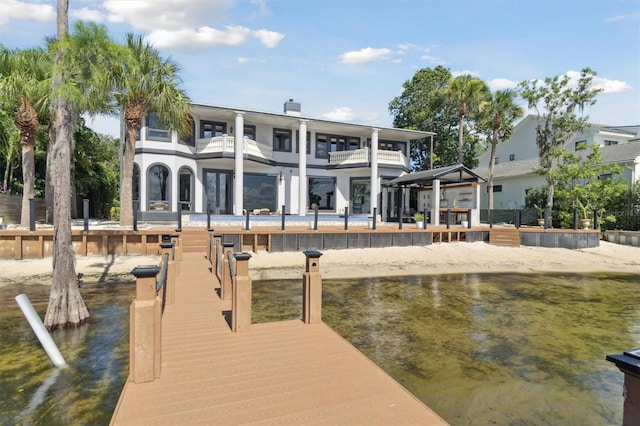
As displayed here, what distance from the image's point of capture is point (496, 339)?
830 centimetres

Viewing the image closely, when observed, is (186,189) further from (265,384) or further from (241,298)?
(265,384)

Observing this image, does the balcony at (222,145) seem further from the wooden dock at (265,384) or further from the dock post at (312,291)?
the wooden dock at (265,384)

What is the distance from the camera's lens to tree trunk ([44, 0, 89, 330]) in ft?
28.5

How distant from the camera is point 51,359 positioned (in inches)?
263

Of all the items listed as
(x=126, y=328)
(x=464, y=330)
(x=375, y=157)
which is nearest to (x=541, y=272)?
(x=464, y=330)

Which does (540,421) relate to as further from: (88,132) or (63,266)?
(88,132)

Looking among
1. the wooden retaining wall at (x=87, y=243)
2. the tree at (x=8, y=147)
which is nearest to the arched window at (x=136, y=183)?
the wooden retaining wall at (x=87, y=243)

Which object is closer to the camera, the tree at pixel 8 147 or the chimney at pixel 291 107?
the tree at pixel 8 147

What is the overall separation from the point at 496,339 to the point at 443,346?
4.83 feet

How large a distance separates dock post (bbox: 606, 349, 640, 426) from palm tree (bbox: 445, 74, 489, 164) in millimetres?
28908

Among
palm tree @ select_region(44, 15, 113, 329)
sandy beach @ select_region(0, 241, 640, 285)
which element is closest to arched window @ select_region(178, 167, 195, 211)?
sandy beach @ select_region(0, 241, 640, 285)

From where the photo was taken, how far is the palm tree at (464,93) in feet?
94.8

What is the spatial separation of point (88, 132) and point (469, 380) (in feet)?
98.8

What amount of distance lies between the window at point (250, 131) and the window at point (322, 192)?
5.08 meters
